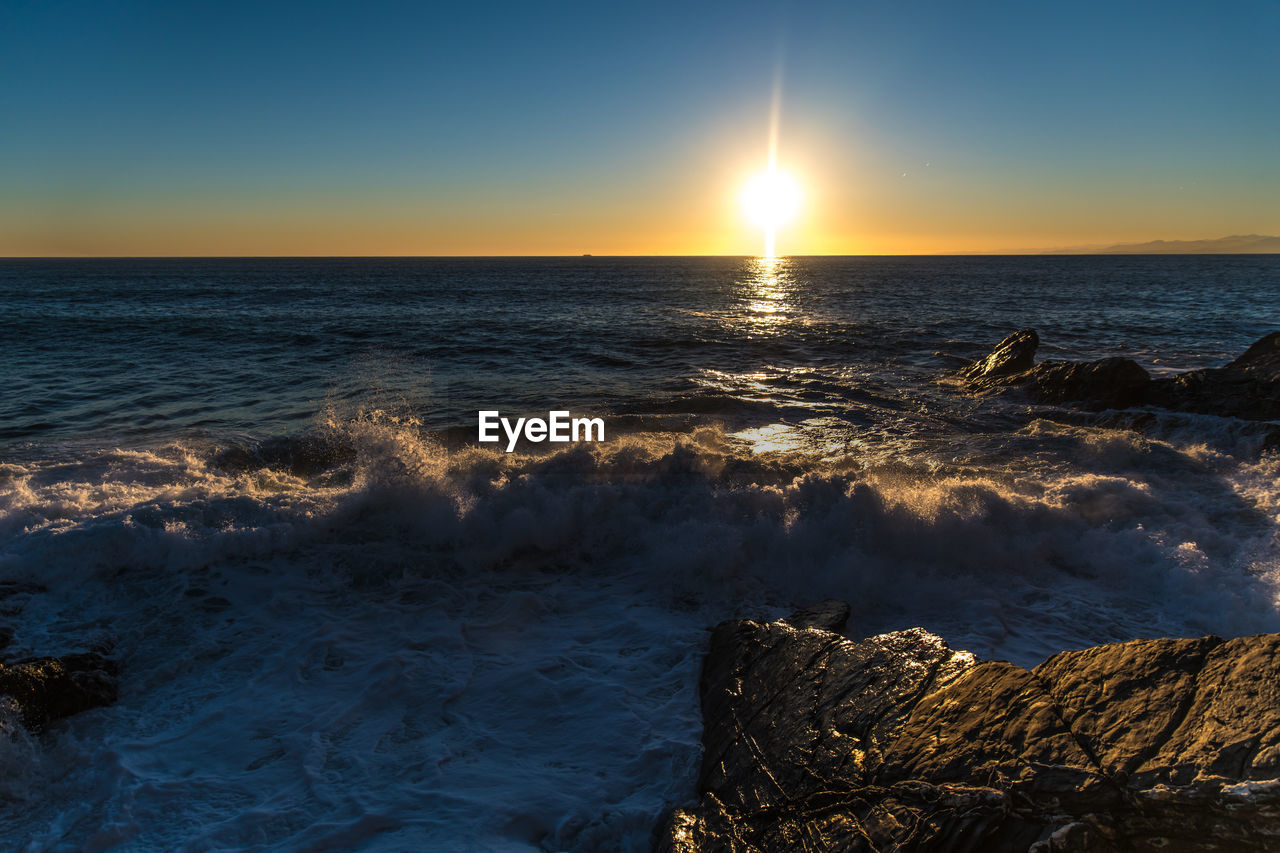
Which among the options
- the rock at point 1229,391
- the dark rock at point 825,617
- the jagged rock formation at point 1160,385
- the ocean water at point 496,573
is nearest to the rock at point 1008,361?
the jagged rock formation at point 1160,385

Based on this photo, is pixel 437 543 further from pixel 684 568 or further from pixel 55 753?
pixel 55 753

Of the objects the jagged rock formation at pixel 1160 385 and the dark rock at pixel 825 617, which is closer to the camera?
the dark rock at pixel 825 617

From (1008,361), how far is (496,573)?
59.1ft

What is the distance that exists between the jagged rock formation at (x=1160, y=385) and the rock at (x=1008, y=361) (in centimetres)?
6

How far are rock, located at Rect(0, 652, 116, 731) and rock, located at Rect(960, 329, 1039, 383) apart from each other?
2105cm

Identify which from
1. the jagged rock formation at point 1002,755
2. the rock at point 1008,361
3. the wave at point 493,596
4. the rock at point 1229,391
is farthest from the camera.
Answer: the rock at point 1008,361

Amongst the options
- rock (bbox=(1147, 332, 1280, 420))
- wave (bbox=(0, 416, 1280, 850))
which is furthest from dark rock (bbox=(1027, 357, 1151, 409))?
wave (bbox=(0, 416, 1280, 850))

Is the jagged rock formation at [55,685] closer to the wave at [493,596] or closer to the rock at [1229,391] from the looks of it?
the wave at [493,596]

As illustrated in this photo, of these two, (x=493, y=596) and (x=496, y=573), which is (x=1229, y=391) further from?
(x=493, y=596)

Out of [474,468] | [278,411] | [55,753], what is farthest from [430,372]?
[55,753]

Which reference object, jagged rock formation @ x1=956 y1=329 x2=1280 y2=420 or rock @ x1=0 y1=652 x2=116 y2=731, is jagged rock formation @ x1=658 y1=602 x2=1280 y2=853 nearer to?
rock @ x1=0 y1=652 x2=116 y2=731

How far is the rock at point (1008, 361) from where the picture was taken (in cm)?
1934

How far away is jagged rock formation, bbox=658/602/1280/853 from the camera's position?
9.53 ft

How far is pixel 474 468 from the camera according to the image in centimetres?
1083
